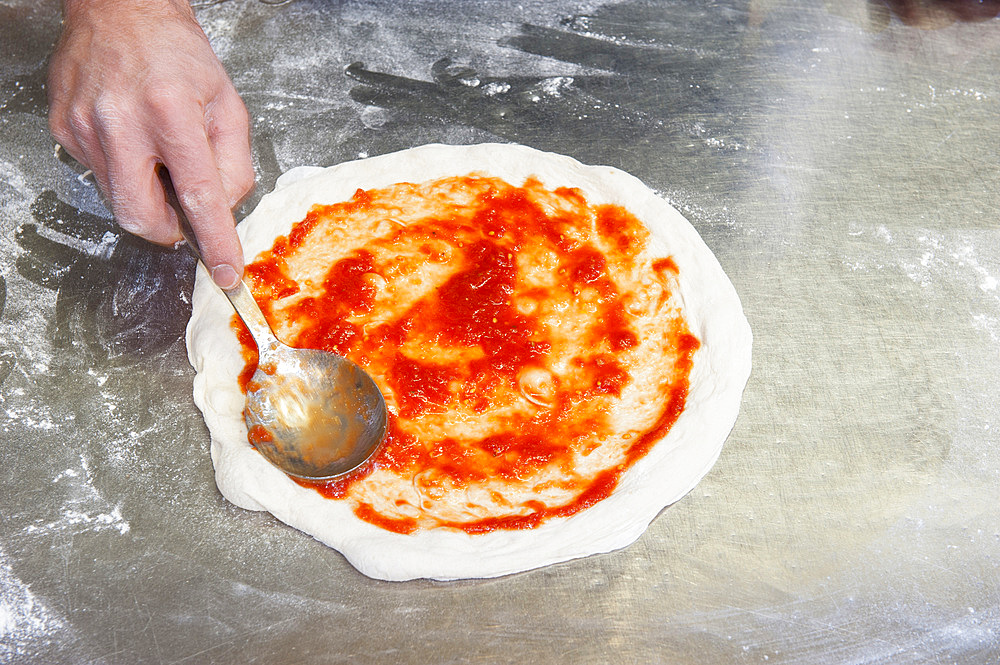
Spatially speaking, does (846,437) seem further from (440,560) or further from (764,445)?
(440,560)

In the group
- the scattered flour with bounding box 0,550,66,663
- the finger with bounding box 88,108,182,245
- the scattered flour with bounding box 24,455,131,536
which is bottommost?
the scattered flour with bounding box 0,550,66,663

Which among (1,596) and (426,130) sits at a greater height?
(426,130)

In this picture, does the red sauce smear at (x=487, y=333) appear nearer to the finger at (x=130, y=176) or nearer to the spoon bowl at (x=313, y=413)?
the spoon bowl at (x=313, y=413)

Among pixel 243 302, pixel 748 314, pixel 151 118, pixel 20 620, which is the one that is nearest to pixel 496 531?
pixel 243 302

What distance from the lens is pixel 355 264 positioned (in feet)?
7.50

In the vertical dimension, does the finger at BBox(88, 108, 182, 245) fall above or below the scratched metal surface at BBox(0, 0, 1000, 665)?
above

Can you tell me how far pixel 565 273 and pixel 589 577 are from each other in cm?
93

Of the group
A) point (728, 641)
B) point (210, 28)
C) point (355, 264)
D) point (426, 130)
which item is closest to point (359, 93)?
point (426, 130)

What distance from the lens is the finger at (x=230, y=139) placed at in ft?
6.47

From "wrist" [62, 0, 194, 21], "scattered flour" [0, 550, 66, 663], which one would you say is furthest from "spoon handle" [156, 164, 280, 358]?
"scattered flour" [0, 550, 66, 663]

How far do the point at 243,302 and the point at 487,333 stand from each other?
0.69m

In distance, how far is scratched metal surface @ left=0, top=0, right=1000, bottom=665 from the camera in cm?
180

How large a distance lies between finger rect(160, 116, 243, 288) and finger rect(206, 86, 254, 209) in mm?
157

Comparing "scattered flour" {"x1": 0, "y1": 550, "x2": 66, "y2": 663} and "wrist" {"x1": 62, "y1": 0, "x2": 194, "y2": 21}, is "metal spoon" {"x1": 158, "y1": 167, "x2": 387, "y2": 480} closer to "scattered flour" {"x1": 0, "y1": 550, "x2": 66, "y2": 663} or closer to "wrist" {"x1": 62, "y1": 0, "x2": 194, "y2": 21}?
"scattered flour" {"x1": 0, "y1": 550, "x2": 66, "y2": 663}
